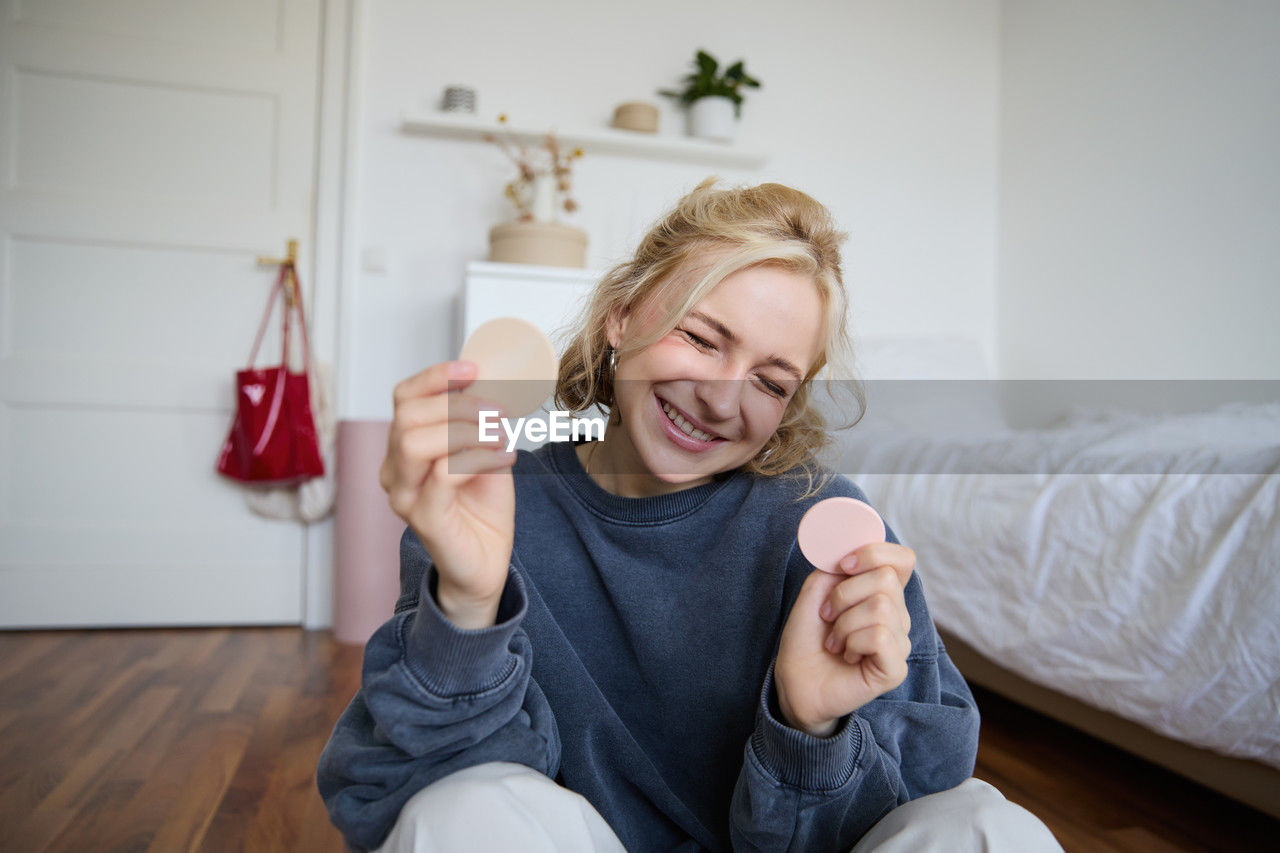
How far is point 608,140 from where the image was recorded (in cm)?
279

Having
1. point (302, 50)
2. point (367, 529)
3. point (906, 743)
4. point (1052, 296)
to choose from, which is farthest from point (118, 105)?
point (1052, 296)

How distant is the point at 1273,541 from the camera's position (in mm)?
1117

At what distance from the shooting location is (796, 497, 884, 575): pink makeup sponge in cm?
67

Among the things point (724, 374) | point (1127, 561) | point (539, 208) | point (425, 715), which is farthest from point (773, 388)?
point (539, 208)

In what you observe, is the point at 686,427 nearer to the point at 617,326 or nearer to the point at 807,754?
the point at 617,326

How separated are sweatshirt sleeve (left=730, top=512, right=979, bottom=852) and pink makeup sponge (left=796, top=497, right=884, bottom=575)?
94mm

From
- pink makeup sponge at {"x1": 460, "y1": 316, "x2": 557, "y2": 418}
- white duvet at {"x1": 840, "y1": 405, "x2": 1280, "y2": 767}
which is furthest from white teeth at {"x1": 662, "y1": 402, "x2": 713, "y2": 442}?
white duvet at {"x1": 840, "y1": 405, "x2": 1280, "y2": 767}

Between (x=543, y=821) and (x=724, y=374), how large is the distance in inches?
15.9

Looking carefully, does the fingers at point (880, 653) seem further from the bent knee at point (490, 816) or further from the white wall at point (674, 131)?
the white wall at point (674, 131)

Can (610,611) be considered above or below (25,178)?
below

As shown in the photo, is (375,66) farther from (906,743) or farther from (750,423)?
(906,743)

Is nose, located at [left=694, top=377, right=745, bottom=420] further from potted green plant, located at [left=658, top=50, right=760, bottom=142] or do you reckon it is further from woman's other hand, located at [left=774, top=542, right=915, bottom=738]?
potted green plant, located at [left=658, top=50, right=760, bottom=142]

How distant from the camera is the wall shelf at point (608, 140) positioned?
2.67 metres

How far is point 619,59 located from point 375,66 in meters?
0.75
